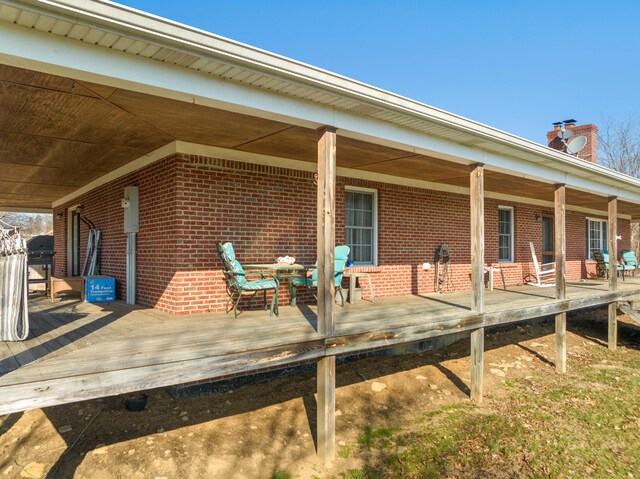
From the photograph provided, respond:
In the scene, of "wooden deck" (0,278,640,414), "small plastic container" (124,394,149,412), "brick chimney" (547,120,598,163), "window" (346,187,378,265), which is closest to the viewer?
"wooden deck" (0,278,640,414)

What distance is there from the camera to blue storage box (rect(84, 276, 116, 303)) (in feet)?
22.6

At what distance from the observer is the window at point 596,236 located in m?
13.7

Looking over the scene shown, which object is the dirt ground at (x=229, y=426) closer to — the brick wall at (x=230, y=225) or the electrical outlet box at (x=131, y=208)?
the brick wall at (x=230, y=225)

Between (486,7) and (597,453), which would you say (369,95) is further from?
(486,7)

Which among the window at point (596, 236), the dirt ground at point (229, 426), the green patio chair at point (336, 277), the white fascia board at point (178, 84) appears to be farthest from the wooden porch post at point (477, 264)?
the window at point (596, 236)

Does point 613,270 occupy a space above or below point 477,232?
below

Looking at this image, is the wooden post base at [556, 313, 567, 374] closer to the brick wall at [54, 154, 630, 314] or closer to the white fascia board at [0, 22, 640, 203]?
the brick wall at [54, 154, 630, 314]

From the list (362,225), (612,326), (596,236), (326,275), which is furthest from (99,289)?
(596,236)

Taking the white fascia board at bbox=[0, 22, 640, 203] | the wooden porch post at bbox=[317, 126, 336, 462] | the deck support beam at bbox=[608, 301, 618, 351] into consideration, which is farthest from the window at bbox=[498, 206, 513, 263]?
the wooden porch post at bbox=[317, 126, 336, 462]

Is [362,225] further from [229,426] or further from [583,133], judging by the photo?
[583,133]

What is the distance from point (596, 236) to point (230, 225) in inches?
523

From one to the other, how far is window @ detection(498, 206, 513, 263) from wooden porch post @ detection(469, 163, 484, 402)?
5.17 m

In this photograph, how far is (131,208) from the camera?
655 cm

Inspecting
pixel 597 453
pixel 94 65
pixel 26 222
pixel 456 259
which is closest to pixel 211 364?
pixel 94 65
